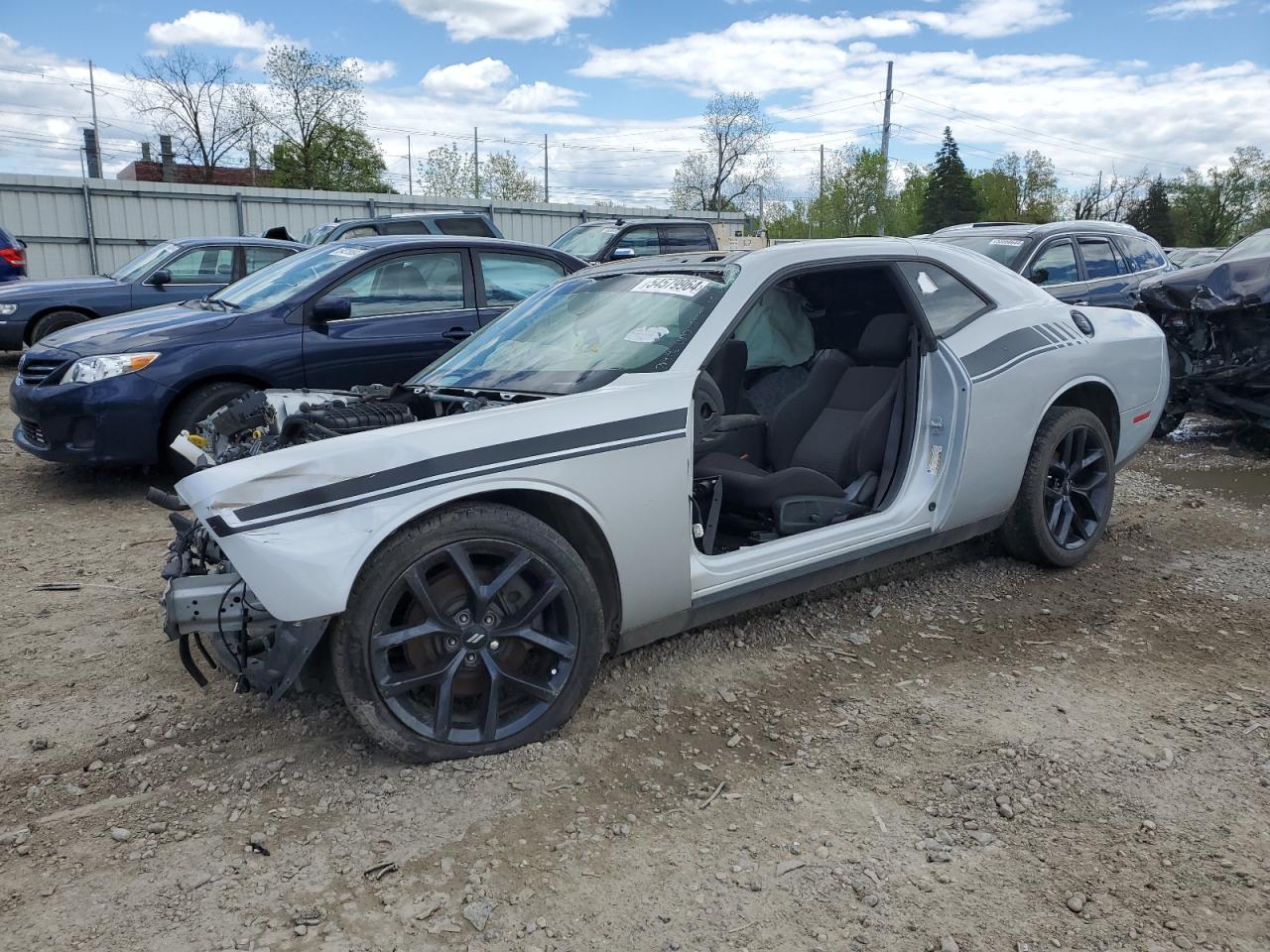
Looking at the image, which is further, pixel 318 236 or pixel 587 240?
pixel 587 240

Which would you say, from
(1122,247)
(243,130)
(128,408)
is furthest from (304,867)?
(243,130)

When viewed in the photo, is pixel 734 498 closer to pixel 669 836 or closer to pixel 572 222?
pixel 669 836

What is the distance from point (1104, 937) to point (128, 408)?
5.57m

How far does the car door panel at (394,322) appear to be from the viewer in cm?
627

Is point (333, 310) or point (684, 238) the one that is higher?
point (684, 238)

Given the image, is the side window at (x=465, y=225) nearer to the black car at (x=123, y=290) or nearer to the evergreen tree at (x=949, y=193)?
the black car at (x=123, y=290)

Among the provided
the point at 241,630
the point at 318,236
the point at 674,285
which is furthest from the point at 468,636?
the point at 318,236

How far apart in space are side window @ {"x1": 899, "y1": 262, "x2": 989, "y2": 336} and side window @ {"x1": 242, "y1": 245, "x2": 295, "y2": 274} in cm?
890

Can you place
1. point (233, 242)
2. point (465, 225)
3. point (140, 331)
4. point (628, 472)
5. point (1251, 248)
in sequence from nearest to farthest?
1. point (628, 472)
2. point (140, 331)
3. point (1251, 248)
4. point (233, 242)
5. point (465, 225)

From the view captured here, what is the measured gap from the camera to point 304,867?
8.26 ft

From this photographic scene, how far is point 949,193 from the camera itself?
58750 mm

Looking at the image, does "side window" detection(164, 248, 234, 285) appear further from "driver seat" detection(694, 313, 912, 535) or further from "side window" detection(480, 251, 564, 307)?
"driver seat" detection(694, 313, 912, 535)

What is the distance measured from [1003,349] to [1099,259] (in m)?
6.33

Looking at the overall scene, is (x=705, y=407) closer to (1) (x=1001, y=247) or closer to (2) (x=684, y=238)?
(1) (x=1001, y=247)
